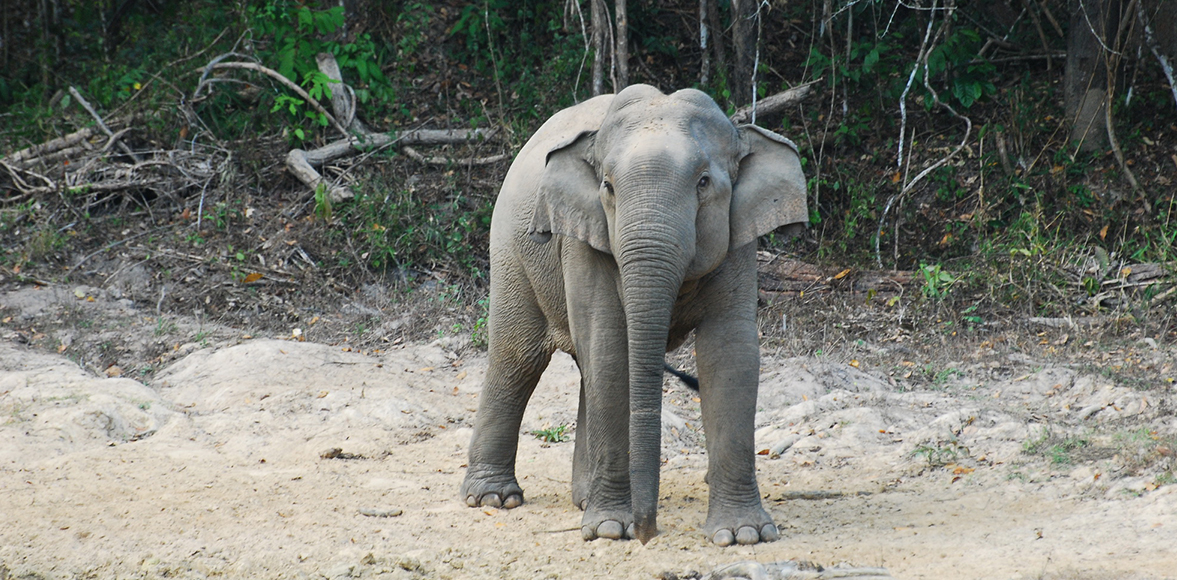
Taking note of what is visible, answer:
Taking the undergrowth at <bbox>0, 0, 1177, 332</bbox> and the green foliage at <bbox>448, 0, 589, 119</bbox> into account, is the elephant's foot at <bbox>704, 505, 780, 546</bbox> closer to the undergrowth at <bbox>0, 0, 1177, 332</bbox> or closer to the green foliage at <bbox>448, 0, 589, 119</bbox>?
the undergrowth at <bbox>0, 0, 1177, 332</bbox>

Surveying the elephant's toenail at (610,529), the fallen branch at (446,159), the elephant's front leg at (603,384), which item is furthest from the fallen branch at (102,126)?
the elephant's toenail at (610,529)

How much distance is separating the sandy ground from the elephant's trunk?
0.36 metres

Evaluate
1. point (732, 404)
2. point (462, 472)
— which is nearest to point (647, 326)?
point (732, 404)

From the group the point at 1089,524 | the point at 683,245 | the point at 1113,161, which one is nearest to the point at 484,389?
the point at 683,245

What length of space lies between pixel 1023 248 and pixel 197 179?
8436mm

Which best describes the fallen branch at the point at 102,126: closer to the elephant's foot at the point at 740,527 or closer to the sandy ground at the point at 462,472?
the sandy ground at the point at 462,472

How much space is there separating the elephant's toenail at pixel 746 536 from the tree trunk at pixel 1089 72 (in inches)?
295

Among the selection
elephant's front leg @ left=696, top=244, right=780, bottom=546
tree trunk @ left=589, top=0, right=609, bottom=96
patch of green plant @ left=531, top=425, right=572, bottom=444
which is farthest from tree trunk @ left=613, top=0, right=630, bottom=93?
elephant's front leg @ left=696, top=244, right=780, bottom=546

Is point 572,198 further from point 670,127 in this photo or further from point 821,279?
point 821,279

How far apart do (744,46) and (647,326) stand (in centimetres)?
747

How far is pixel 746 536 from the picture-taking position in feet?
15.9

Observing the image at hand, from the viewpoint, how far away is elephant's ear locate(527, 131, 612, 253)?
4.82 meters

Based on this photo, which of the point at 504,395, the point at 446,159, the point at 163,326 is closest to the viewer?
the point at 504,395

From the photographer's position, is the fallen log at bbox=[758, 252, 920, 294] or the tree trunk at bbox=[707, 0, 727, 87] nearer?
the fallen log at bbox=[758, 252, 920, 294]
